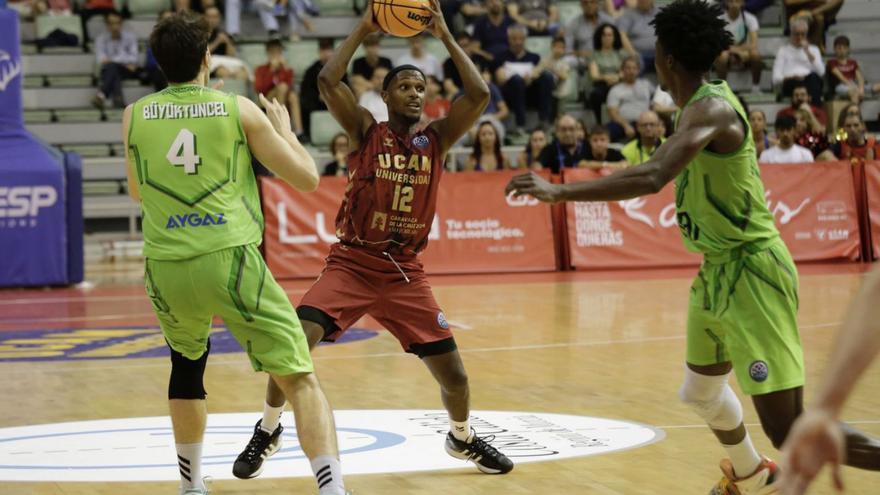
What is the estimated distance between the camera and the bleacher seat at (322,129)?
1892cm

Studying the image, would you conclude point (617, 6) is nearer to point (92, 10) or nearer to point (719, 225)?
point (92, 10)

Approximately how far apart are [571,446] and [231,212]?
8.05 feet

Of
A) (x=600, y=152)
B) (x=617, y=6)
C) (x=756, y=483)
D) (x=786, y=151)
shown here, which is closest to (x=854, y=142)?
(x=786, y=151)

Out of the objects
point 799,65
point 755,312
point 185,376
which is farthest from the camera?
point 799,65

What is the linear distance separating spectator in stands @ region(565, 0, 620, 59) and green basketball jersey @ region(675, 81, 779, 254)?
15.2m

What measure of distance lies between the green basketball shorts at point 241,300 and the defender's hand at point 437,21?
208cm

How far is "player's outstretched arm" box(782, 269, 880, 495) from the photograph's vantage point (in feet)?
6.93

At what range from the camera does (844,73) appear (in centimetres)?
2008

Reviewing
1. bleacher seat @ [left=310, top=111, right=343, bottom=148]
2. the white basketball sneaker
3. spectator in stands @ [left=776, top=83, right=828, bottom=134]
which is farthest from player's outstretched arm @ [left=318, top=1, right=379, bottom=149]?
bleacher seat @ [left=310, top=111, right=343, bottom=148]

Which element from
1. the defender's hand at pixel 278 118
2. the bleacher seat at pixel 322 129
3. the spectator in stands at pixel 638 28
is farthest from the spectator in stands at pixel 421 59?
the defender's hand at pixel 278 118

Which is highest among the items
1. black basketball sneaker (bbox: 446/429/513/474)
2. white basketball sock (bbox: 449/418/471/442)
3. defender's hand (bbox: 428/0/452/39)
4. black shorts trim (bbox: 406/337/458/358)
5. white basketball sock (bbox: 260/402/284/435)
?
defender's hand (bbox: 428/0/452/39)

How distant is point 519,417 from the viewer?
292 inches

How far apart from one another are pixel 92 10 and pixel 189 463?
16.0 m

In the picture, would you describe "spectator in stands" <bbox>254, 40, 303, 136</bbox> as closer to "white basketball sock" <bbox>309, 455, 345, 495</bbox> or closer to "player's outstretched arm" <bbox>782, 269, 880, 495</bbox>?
"white basketball sock" <bbox>309, 455, 345, 495</bbox>
